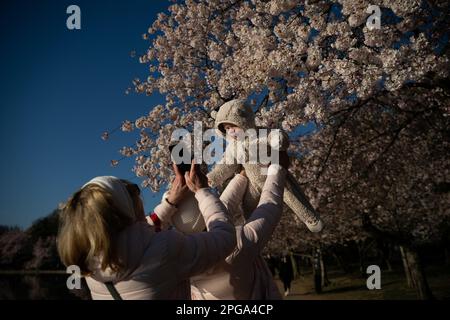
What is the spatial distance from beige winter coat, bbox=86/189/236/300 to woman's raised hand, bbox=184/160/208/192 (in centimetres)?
26

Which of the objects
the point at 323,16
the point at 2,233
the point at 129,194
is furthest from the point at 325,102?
the point at 2,233

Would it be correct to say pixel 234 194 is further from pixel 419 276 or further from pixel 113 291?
pixel 419 276

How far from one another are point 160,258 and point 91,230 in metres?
0.32

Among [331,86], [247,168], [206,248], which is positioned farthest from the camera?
[331,86]

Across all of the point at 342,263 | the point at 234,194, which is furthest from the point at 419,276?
the point at 342,263

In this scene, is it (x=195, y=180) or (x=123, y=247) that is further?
(x=195, y=180)

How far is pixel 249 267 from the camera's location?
1933 millimetres

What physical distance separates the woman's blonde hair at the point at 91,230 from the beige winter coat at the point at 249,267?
552 mm

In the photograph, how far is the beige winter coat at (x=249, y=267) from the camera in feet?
6.04

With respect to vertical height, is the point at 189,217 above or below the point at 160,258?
above

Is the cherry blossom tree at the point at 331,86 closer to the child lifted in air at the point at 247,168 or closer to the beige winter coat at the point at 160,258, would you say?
the child lifted in air at the point at 247,168

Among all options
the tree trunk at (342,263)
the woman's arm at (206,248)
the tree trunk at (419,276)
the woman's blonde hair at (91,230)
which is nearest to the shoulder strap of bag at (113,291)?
the woman's blonde hair at (91,230)
